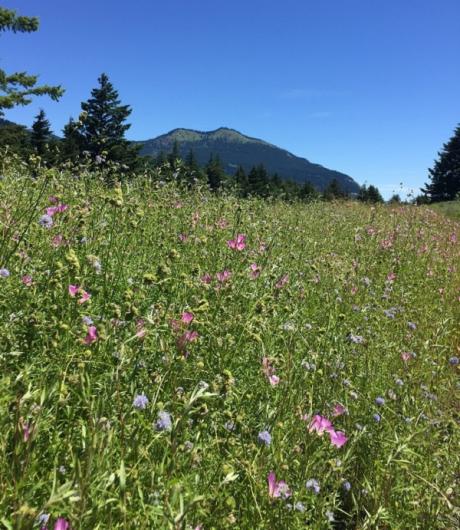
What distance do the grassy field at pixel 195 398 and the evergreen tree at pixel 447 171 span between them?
5061 cm

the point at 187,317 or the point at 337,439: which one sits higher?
Answer: the point at 187,317

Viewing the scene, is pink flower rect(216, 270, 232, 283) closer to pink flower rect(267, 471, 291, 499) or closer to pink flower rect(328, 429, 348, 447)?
pink flower rect(328, 429, 348, 447)

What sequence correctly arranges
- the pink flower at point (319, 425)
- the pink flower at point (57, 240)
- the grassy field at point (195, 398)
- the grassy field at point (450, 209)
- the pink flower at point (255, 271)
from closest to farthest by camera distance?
the grassy field at point (195, 398)
the pink flower at point (319, 425)
the pink flower at point (57, 240)
the pink flower at point (255, 271)
the grassy field at point (450, 209)

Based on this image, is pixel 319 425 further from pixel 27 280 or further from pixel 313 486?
pixel 27 280

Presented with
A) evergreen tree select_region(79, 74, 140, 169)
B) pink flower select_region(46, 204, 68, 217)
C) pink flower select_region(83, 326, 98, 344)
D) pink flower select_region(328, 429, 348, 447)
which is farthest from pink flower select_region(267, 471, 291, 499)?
evergreen tree select_region(79, 74, 140, 169)

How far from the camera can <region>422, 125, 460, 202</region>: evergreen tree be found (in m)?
49.6

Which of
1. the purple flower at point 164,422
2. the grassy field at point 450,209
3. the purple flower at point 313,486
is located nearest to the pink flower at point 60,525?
the purple flower at point 164,422

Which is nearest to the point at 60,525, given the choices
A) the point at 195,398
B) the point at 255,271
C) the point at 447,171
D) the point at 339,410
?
the point at 195,398

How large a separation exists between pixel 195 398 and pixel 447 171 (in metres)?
55.6

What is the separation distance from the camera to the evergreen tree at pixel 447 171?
49625mm

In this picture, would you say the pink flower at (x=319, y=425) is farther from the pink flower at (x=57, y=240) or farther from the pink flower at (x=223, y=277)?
the pink flower at (x=57, y=240)

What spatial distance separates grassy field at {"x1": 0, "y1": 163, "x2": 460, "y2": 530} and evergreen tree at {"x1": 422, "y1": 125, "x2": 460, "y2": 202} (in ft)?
166

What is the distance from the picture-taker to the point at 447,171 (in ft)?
165

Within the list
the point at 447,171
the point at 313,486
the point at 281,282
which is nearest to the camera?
the point at 313,486
